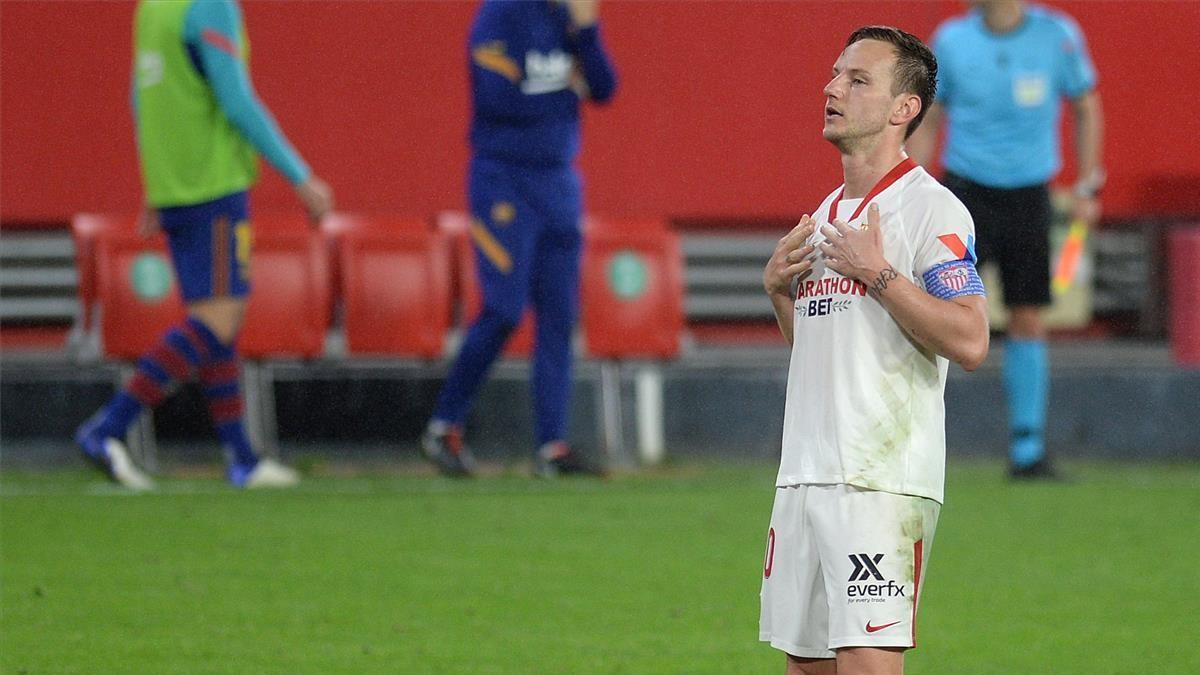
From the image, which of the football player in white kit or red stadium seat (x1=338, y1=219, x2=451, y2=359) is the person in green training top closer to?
red stadium seat (x1=338, y1=219, x2=451, y2=359)

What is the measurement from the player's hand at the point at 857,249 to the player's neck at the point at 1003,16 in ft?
18.3

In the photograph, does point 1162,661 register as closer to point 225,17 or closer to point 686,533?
point 686,533

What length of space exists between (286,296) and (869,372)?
6354mm

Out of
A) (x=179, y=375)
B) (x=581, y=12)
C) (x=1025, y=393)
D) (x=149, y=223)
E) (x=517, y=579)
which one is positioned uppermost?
(x=581, y=12)

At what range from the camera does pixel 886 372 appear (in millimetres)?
3184

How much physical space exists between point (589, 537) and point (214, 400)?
2.11 m

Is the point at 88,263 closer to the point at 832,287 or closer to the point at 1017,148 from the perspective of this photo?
the point at 1017,148

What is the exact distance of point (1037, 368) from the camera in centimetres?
827

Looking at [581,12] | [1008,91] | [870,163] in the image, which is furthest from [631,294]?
[870,163]

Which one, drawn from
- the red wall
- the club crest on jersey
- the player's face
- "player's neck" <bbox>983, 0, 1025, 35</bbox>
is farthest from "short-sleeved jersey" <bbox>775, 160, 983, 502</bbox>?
the red wall

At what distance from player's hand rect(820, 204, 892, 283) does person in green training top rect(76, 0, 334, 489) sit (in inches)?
181

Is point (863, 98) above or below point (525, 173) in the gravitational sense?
above

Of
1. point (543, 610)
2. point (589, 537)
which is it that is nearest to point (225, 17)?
point (589, 537)

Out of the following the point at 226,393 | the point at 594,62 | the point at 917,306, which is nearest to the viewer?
the point at 917,306
